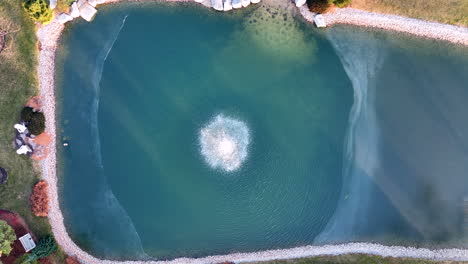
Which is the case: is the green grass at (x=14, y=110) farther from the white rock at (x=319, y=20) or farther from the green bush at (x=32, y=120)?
the white rock at (x=319, y=20)

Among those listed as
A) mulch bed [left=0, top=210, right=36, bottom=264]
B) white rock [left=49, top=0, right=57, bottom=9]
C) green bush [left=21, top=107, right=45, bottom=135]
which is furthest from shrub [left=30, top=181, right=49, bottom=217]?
white rock [left=49, top=0, right=57, bottom=9]

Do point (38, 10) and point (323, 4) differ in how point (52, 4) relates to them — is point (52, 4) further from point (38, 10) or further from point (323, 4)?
point (323, 4)

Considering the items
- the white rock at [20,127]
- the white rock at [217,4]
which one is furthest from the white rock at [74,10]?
the white rock at [217,4]

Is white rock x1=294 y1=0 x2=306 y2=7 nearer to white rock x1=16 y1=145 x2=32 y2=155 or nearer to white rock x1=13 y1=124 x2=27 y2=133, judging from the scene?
white rock x1=13 y1=124 x2=27 y2=133

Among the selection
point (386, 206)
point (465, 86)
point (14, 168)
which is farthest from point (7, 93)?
point (465, 86)

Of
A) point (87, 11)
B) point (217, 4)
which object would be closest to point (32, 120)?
point (87, 11)
